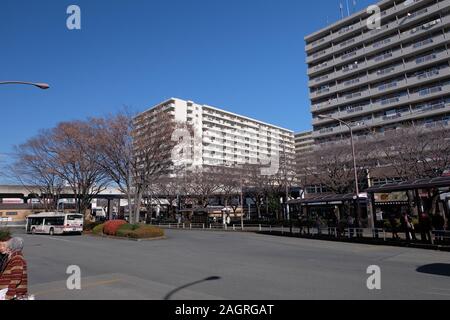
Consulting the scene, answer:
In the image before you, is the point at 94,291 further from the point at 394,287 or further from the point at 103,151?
the point at 103,151

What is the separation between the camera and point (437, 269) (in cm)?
1041

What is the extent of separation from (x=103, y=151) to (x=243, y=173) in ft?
79.6

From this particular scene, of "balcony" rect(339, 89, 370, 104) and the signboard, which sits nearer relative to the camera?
the signboard

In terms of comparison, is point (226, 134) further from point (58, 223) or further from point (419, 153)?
point (419, 153)

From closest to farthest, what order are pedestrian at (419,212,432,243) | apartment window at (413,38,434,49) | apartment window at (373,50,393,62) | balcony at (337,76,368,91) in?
pedestrian at (419,212,432,243), apartment window at (413,38,434,49), apartment window at (373,50,393,62), balcony at (337,76,368,91)

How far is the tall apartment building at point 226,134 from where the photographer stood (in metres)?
99.1

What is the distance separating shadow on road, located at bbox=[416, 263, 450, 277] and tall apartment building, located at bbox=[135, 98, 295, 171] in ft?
258

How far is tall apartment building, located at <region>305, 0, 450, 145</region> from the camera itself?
51812 millimetres

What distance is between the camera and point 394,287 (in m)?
7.86

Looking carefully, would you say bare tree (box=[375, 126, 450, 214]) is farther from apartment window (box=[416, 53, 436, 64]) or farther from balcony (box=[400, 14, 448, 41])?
balcony (box=[400, 14, 448, 41])

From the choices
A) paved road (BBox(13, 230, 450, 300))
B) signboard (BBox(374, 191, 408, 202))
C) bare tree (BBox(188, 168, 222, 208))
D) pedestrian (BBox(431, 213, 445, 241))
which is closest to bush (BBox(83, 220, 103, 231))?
bare tree (BBox(188, 168, 222, 208))

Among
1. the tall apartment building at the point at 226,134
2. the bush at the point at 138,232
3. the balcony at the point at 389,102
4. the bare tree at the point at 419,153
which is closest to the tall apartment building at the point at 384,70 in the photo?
the balcony at the point at 389,102

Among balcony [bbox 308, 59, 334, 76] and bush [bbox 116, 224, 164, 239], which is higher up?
balcony [bbox 308, 59, 334, 76]
